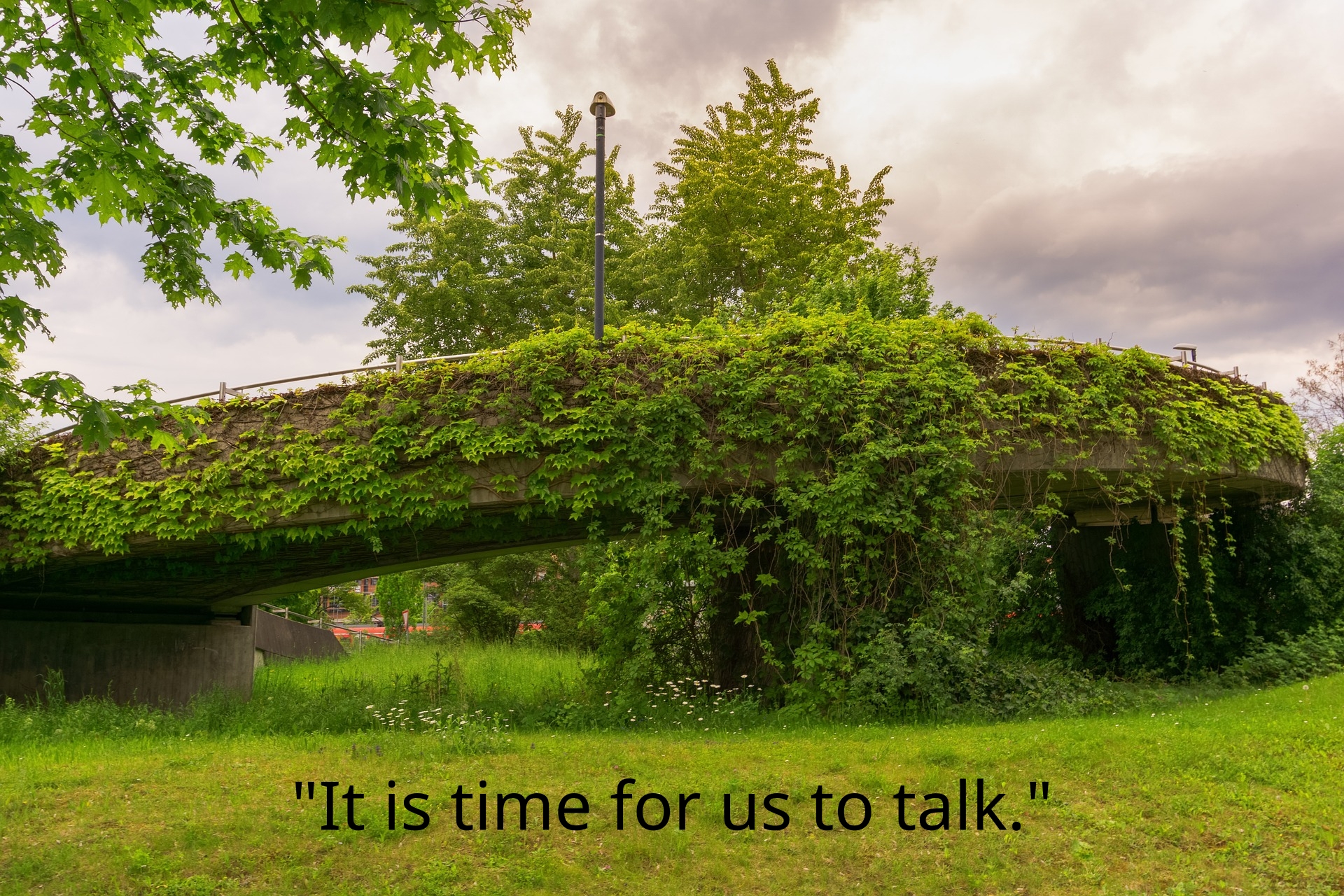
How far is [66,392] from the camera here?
5.71 meters

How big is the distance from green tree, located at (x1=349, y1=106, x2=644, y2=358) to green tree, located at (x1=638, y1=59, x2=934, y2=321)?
5.92ft

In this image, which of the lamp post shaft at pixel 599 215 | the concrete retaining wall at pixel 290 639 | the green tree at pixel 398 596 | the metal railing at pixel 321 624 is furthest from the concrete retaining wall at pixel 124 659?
the green tree at pixel 398 596

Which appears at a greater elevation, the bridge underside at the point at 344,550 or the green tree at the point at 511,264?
the green tree at the point at 511,264

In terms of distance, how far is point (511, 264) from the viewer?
91.1 feet

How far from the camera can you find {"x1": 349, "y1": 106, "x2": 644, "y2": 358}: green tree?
2649 cm

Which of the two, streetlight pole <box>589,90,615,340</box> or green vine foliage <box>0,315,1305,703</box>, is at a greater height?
streetlight pole <box>589,90,615,340</box>

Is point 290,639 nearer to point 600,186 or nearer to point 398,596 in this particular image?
point 398,596

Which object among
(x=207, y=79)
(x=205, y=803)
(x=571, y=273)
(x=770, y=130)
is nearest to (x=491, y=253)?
(x=571, y=273)

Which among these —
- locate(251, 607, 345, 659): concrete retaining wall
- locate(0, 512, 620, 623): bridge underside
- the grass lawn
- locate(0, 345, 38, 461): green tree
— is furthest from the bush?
locate(251, 607, 345, 659): concrete retaining wall

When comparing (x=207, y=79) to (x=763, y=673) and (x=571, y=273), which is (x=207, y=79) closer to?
(x=763, y=673)

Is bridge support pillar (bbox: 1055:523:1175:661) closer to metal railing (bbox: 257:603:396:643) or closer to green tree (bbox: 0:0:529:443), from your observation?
green tree (bbox: 0:0:529:443)

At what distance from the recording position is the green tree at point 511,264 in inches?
Result: 1043

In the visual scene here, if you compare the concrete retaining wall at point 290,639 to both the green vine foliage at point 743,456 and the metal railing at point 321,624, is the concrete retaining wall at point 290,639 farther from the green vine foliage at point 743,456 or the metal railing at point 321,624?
the green vine foliage at point 743,456

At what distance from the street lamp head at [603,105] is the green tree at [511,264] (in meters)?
11.5
